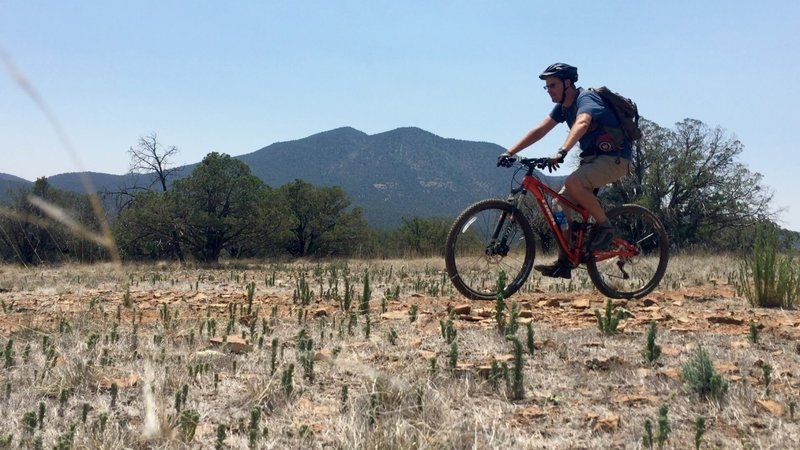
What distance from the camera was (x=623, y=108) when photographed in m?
5.51

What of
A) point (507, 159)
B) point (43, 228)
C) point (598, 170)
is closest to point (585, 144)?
point (598, 170)

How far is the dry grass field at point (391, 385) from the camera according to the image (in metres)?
2.26

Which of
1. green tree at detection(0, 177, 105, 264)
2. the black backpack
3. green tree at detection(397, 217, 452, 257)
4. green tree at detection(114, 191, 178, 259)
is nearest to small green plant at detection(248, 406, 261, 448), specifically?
the black backpack

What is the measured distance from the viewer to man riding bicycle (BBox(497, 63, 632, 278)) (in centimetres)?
541

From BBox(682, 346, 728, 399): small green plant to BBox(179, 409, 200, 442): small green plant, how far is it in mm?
2154

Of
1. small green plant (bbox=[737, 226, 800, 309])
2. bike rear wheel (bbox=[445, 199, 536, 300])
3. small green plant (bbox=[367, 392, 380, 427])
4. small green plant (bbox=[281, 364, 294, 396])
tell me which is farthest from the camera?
bike rear wheel (bbox=[445, 199, 536, 300])

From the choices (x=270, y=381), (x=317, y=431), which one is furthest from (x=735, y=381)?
(x=270, y=381)

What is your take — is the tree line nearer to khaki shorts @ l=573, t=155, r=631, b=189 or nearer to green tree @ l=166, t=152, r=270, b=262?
green tree @ l=166, t=152, r=270, b=262

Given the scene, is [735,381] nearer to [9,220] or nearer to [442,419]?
[442,419]

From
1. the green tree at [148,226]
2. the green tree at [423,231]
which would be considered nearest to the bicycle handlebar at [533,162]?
the green tree at [148,226]

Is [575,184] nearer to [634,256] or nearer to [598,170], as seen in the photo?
[598,170]

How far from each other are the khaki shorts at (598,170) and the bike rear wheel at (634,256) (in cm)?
81

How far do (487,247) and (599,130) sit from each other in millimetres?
1542

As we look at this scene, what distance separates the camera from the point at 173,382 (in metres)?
2.87
